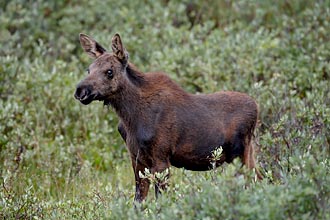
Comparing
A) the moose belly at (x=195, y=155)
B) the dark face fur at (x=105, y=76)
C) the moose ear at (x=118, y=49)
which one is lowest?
the moose belly at (x=195, y=155)

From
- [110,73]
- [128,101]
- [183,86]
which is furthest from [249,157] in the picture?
[183,86]

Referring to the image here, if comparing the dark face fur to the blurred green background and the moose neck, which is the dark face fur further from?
the blurred green background

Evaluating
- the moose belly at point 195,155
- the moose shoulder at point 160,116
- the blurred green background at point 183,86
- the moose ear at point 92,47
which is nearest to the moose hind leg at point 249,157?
the moose shoulder at point 160,116

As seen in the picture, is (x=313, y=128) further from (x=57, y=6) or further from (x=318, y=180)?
(x=57, y=6)

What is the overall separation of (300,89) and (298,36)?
1418 mm

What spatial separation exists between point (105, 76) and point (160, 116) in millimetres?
704

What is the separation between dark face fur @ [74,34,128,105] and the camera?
7.65 metres

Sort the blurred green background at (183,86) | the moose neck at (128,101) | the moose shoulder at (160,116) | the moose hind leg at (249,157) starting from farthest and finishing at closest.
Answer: the moose hind leg at (249,157) < the moose neck at (128,101) < the moose shoulder at (160,116) < the blurred green background at (183,86)

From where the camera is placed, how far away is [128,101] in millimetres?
8008

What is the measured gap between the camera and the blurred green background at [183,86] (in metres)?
6.15

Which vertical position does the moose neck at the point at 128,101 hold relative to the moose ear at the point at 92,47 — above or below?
below

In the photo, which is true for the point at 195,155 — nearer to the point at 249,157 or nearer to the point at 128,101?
the point at 249,157

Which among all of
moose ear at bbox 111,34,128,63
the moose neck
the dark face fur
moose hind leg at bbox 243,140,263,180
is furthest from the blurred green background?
moose ear at bbox 111,34,128,63

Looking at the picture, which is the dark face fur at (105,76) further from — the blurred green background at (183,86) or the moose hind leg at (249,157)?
the moose hind leg at (249,157)
